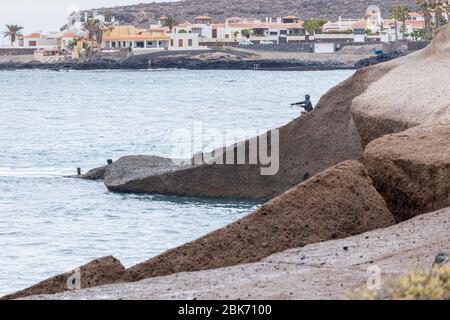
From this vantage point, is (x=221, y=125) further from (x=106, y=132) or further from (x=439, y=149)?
(x=439, y=149)

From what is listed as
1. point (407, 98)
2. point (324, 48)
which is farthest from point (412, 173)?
point (324, 48)

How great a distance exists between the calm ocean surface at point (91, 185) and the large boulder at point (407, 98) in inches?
125

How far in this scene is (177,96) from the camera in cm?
9288

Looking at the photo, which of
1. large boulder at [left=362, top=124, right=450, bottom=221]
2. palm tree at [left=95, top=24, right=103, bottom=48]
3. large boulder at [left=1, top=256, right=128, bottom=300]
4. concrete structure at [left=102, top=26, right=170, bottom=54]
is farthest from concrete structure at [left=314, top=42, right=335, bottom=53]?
large boulder at [left=1, top=256, right=128, bottom=300]

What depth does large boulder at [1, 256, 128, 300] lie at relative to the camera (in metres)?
9.09

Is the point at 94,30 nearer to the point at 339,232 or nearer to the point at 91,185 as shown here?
the point at 91,185

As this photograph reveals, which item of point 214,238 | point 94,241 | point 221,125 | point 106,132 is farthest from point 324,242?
point 221,125

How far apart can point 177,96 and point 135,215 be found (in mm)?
72015

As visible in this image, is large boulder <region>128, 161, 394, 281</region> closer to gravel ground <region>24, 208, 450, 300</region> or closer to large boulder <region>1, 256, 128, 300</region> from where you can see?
large boulder <region>1, 256, 128, 300</region>

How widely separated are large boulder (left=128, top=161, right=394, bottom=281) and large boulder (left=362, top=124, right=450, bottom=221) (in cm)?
57

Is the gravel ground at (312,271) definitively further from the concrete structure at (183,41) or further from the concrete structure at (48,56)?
the concrete structure at (48,56)

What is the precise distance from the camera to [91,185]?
26328 mm

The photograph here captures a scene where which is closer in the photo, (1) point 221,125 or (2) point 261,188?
(2) point 261,188

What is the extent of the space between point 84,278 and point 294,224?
2068 mm
